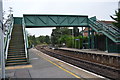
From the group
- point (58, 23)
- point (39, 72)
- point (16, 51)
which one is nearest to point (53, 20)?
point (58, 23)

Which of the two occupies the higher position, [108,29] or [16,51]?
[108,29]

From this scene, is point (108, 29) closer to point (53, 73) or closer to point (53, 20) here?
point (53, 20)

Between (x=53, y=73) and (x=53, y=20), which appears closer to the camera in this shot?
(x=53, y=73)

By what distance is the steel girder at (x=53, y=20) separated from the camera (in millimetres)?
22594

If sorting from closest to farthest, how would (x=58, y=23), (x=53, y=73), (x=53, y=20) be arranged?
1. (x=53, y=73)
2. (x=53, y=20)
3. (x=58, y=23)

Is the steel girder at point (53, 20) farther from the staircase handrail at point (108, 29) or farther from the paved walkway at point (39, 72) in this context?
the paved walkway at point (39, 72)

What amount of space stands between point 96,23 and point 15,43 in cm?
1806

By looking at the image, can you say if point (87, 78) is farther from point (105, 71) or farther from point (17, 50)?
point (17, 50)

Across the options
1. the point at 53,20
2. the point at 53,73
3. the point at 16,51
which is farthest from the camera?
the point at 53,20

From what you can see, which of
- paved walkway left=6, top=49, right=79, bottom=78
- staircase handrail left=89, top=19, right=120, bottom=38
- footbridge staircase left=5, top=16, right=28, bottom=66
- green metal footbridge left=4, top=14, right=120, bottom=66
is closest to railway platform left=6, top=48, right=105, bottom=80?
paved walkway left=6, top=49, right=79, bottom=78

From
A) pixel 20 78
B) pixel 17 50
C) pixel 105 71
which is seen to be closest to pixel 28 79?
pixel 20 78

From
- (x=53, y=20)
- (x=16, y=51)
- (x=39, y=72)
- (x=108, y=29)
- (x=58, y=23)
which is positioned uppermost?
(x=53, y=20)

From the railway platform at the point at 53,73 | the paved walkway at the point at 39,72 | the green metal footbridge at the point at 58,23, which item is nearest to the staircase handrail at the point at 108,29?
the green metal footbridge at the point at 58,23

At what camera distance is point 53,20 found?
77.8 feet
